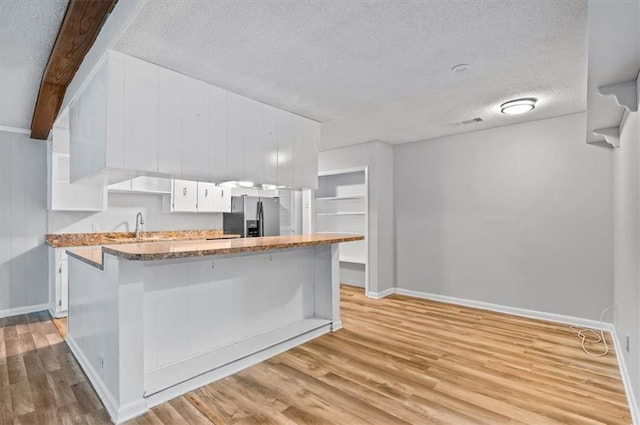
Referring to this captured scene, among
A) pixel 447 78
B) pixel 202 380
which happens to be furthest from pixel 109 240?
pixel 447 78

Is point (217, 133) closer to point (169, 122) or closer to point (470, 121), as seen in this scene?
point (169, 122)

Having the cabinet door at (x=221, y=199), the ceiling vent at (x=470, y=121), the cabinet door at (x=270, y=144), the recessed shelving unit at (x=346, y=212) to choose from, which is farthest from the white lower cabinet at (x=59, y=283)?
the ceiling vent at (x=470, y=121)

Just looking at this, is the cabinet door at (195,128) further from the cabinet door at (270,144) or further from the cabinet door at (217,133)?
the cabinet door at (270,144)

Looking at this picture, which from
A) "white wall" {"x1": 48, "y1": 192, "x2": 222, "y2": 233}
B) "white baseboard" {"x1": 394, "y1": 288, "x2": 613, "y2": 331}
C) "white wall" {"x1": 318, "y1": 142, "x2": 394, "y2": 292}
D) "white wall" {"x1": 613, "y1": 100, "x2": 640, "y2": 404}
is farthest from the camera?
"white wall" {"x1": 318, "y1": 142, "x2": 394, "y2": 292}

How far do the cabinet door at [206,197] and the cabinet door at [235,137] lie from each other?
2.45 meters

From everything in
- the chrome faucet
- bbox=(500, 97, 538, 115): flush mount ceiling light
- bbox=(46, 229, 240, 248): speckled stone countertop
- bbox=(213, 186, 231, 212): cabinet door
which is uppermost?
bbox=(500, 97, 538, 115): flush mount ceiling light

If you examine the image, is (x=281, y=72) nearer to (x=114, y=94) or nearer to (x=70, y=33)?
(x=114, y=94)

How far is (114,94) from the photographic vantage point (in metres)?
2.47

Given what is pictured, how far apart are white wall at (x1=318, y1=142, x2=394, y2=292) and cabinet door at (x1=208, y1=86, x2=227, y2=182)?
2697 mm

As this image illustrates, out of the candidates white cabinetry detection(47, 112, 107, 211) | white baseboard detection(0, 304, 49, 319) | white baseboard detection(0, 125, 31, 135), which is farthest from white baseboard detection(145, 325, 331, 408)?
white baseboard detection(0, 125, 31, 135)

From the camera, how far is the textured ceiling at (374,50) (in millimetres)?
1993

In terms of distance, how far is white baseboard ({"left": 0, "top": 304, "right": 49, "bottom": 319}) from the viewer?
430cm

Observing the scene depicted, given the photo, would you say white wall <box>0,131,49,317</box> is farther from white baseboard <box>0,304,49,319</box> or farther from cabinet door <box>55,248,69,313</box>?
cabinet door <box>55,248,69,313</box>

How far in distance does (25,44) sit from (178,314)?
2.30m
